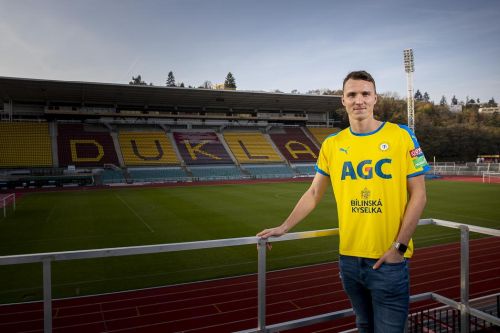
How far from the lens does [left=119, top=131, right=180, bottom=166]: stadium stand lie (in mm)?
40778

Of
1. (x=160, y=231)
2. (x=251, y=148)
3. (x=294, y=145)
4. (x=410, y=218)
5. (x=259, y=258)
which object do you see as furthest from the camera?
(x=294, y=145)

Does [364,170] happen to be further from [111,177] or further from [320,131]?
[320,131]

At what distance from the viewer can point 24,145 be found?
37.8 m

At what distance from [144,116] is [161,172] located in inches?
465

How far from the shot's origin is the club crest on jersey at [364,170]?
223 centimetres

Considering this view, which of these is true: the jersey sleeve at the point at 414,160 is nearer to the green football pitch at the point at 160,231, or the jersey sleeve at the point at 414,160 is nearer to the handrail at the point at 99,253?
the handrail at the point at 99,253

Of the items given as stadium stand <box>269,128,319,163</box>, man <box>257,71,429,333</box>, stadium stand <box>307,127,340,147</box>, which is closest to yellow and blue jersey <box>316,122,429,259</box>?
man <box>257,71,429,333</box>

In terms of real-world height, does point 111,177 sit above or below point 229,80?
below

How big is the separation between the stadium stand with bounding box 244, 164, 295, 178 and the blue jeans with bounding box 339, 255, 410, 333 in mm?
38817

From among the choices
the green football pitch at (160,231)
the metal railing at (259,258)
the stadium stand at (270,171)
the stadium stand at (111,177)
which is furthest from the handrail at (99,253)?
the stadium stand at (270,171)

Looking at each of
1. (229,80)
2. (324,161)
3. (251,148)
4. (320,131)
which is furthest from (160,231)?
(229,80)

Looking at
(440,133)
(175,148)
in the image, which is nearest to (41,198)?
(175,148)

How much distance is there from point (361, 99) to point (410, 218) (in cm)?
83

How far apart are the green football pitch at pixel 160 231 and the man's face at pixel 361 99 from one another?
715cm
